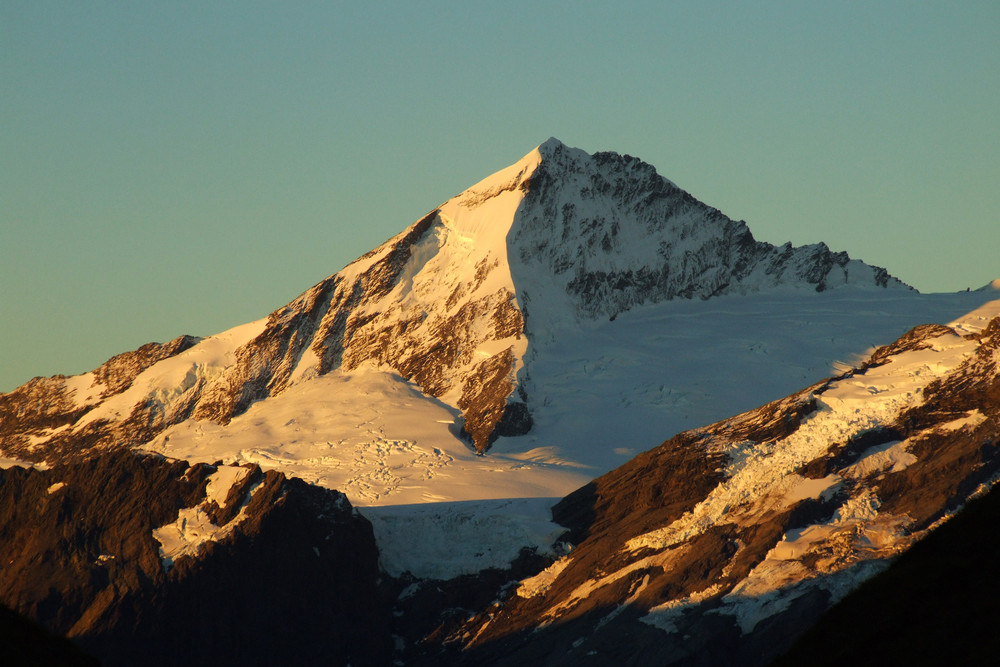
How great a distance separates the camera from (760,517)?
541 feet

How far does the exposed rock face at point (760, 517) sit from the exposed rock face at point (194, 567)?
53.5 feet

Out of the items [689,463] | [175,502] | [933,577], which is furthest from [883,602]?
[175,502]

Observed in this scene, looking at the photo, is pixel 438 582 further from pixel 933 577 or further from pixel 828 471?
pixel 933 577

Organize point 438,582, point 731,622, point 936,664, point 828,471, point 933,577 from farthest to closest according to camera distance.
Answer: point 438,582, point 828,471, point 731,622, point 933,577, point 936,664

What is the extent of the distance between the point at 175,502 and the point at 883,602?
159898 millimetres

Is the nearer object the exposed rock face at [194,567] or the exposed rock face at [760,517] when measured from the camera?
the exposed rock face at [760,517]

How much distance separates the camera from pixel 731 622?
481 feet

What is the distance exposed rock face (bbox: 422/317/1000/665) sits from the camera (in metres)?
148

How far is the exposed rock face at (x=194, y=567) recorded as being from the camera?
17000 centimetres

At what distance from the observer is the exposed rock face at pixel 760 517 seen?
486 feet

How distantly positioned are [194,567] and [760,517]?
64596mm

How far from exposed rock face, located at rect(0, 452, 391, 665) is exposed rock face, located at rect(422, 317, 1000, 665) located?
53.5ft

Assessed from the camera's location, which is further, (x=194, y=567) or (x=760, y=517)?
(x=194, y=567)

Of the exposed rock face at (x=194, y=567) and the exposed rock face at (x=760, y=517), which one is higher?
the exposed rock face at (x=194, y=567)
